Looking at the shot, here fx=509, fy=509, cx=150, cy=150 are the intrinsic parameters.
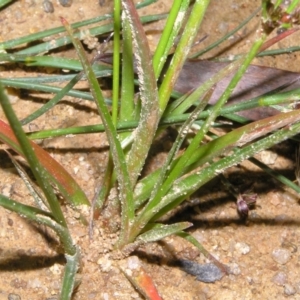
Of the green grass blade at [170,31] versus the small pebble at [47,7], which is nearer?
the green grass blade at [170,31]

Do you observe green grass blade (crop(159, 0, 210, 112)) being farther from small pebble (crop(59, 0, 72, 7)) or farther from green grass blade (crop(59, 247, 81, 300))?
small pebble (crop(59, 0, 72, 7))

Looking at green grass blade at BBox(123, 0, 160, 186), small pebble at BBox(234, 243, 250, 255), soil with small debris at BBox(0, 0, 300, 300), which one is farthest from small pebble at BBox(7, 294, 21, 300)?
small pebble at BBox(234, 243, 250, 255)

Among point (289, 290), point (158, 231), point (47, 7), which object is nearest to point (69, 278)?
point (158, 231)

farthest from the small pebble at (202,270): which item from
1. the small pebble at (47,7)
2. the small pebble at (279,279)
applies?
the small pebble at (47,7)

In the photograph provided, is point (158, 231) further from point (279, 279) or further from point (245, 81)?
point (245, 81)

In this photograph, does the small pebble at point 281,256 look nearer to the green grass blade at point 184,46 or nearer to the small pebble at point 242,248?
the small pebble at point 242,248

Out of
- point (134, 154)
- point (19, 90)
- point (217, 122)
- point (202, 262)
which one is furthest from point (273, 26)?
point (19, 90)

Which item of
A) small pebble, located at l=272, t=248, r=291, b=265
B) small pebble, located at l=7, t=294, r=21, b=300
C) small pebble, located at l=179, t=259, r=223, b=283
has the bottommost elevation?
small pebble, located at l=272, t=248, r=291, b=265

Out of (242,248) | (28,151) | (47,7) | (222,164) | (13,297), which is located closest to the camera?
(28,151)
